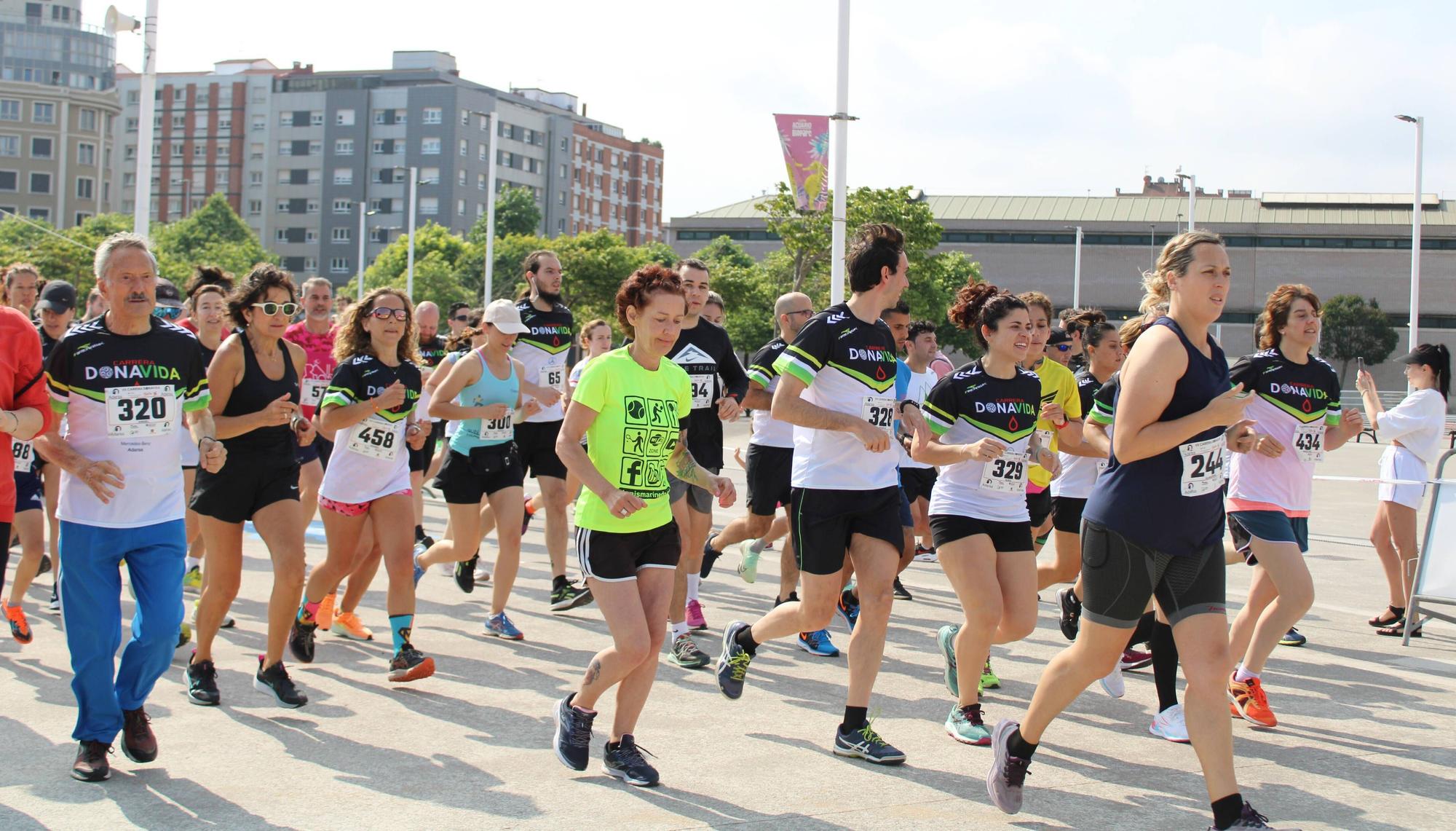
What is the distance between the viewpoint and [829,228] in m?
45.2

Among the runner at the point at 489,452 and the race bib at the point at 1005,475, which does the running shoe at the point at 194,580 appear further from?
the race bib at the point at 1005,475

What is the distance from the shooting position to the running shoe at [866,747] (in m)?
5.55

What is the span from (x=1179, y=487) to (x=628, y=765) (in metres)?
2.28

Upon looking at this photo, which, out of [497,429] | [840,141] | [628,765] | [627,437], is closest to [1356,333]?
[840,141]

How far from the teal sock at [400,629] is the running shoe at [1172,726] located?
3.56m

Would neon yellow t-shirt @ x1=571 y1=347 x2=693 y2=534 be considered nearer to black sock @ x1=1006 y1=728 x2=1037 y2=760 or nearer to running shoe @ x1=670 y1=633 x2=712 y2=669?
black sock @ x1=1006 y1=728 x2=1037 y2=760

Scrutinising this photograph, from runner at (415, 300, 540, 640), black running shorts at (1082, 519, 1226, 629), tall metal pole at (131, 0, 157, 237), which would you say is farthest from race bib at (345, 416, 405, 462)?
tall metal pole at (131, 0, 157, 237)

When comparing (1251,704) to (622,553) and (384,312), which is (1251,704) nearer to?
(622,553)

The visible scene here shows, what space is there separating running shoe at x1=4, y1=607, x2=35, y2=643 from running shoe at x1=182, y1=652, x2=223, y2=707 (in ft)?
5.55

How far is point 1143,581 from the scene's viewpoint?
466cm

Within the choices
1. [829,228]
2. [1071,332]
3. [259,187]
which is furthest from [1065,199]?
[1071,332]

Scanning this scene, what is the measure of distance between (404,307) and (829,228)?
127 feet

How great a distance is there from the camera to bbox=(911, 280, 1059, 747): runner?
5.86 metres

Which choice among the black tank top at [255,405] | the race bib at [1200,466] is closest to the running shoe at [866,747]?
the race bib at [1200,466]
